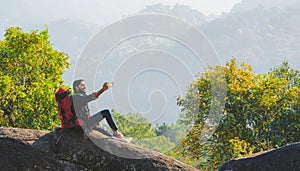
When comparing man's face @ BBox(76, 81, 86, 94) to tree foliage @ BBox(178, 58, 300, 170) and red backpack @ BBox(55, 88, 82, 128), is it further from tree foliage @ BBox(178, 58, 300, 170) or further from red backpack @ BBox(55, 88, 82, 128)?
tree foliage @ BBox(178, 58, 300, 170)

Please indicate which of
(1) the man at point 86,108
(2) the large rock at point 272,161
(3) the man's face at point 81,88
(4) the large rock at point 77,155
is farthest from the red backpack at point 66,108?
(2) the large rock at point 272,161

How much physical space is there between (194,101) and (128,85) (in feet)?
47.3

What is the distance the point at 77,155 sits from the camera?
11.1 meters

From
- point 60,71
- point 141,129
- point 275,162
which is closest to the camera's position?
point 275,162

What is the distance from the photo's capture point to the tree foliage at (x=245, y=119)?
80.8 ft

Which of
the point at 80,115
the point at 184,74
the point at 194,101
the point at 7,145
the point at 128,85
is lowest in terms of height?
the point at 7,145

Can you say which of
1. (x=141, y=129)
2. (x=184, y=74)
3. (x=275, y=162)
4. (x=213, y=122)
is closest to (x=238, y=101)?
(x=213, y=122)

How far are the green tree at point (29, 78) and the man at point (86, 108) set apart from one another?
14080 mm

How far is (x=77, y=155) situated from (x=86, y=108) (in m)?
1.52

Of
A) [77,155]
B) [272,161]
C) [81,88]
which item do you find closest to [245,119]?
[272,161]

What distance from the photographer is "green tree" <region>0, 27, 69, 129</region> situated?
24.4 metres

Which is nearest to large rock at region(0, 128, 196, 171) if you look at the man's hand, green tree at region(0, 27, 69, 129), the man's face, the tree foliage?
the man's face

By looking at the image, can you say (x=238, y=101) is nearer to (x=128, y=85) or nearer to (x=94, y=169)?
(x=128, y=85)

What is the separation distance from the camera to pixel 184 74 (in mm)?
14391
